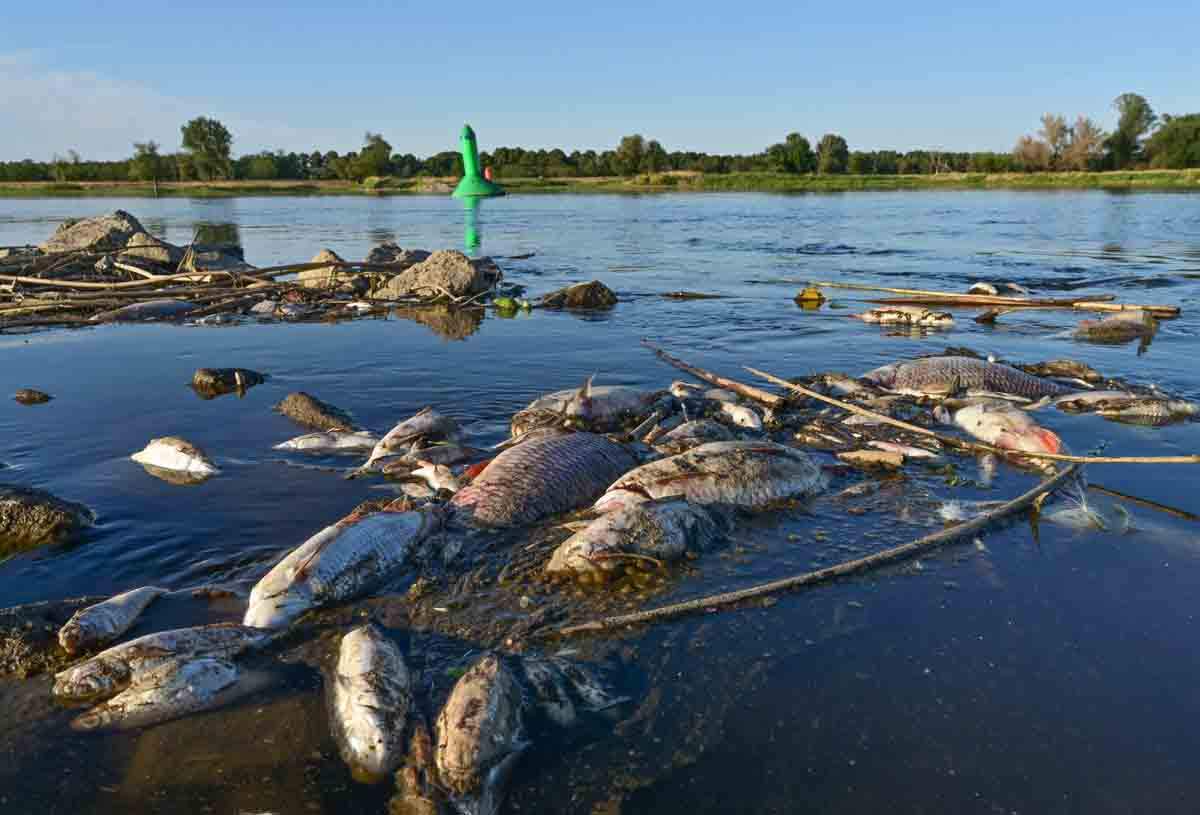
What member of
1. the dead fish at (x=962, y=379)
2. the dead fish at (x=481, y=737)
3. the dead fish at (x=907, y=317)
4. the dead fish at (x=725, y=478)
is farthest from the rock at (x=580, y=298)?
the dead fish at (x=481, y=737)

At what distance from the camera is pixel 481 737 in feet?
10.4

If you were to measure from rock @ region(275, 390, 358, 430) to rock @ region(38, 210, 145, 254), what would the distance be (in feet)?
54.4

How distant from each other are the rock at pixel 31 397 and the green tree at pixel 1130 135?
118005 millimetres

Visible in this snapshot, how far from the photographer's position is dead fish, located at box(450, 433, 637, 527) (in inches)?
219

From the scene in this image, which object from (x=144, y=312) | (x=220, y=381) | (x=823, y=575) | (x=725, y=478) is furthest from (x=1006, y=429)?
(x=144, y=312)

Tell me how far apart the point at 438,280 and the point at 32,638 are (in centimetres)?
1382

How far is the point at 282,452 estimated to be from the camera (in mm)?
7203

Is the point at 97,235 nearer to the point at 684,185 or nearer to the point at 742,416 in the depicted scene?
the point at 742,416

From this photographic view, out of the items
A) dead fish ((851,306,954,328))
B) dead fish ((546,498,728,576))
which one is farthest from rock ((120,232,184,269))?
dead fish ((546,498,728,576))

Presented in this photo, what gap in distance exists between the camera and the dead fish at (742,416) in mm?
7523

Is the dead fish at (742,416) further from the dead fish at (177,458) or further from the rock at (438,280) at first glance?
the rock at (438,280)

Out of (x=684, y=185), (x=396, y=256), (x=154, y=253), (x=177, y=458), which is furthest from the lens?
(x=684, y=185)

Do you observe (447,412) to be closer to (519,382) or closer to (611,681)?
(519,382)

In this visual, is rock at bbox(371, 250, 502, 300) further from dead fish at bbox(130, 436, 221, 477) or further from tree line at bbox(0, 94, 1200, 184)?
tree line at bbox(0, 94, 1200, 184)
